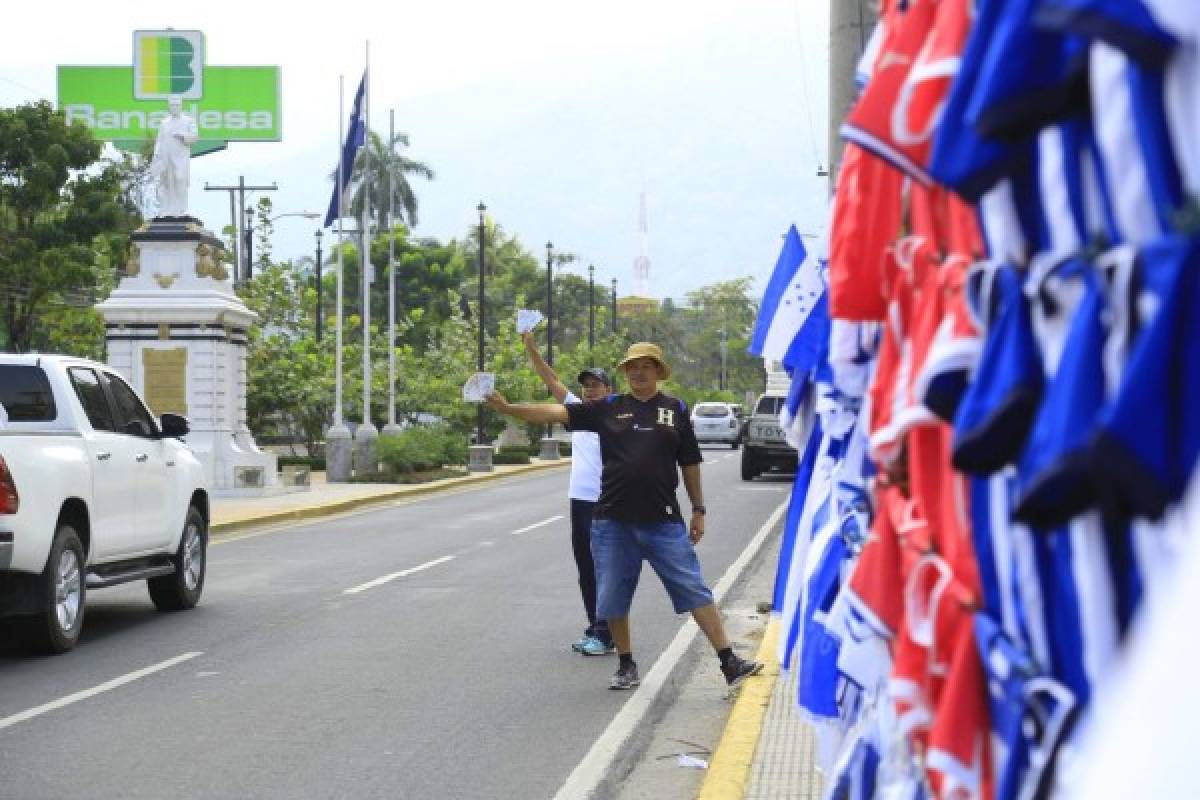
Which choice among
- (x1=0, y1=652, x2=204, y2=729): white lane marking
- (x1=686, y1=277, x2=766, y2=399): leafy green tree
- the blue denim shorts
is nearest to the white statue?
(x1=0, y1=652, x2=204, y2=729): white lane marking

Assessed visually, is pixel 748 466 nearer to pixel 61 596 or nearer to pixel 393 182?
pixel 61 596

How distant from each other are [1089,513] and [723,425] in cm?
5866

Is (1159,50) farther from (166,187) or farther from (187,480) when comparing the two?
(166,187)

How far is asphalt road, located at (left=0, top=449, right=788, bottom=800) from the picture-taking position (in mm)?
7559

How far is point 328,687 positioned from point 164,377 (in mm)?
20853

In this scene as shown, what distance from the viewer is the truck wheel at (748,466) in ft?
119

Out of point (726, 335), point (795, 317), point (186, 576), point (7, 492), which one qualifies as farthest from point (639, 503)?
point (726, 335)

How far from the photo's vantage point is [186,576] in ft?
45.3

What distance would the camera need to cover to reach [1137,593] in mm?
1972

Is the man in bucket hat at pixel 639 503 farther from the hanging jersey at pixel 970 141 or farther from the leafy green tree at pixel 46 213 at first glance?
the leafy green tree at pixel 46 213

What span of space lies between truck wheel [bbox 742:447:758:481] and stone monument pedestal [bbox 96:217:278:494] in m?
10.5

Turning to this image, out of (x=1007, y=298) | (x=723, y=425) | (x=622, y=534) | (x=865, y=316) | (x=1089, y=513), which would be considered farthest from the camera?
(x=723, y=425)

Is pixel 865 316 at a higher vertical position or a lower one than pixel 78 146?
lower

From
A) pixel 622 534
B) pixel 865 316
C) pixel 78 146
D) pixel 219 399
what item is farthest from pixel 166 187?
pixel 865 316
